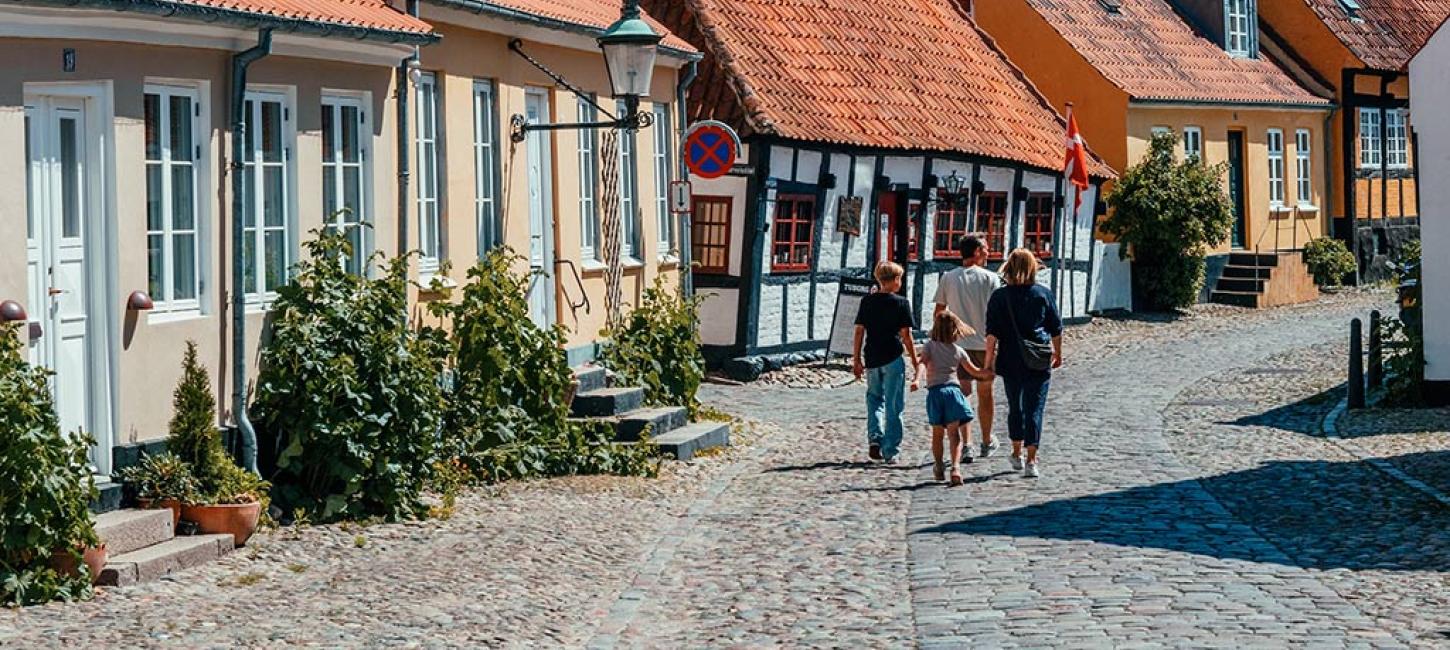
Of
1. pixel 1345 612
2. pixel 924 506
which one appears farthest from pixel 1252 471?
pixel 1345 612

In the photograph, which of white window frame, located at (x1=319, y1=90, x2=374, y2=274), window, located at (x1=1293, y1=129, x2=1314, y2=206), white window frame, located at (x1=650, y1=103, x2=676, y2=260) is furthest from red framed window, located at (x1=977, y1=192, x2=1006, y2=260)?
white window frame, located at (x1=319, y1=90, x2=374, y2=274)

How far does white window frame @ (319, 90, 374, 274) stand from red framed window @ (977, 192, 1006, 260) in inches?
640

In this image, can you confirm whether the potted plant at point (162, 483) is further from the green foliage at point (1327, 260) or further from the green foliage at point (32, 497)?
the green foliage at point (1327, 260)

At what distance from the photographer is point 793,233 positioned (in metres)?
25.5

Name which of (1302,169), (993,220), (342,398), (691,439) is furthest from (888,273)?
(1302,169)

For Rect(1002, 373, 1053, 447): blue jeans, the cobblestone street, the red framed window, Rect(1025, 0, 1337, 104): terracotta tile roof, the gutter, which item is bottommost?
the cobblestone street

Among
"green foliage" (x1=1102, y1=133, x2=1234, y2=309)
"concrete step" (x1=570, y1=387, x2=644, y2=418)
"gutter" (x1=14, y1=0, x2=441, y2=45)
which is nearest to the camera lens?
"gutter" (x1=14, y1=0, x2=441, y2=45)

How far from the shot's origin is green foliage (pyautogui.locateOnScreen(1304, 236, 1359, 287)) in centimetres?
3997

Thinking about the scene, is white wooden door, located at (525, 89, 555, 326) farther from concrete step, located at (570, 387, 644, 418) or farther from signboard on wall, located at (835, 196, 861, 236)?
signboard on wall, located at (835, 196, 861, 236)

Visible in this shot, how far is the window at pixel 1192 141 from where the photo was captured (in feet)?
122

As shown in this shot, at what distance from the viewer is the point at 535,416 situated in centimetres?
1570

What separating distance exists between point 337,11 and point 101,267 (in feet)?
8.40

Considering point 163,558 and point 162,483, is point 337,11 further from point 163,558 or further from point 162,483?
point 163,558

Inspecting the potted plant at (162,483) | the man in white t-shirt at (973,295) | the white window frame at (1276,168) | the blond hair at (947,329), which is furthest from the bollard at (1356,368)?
the white window frame at (1276,168)
